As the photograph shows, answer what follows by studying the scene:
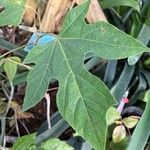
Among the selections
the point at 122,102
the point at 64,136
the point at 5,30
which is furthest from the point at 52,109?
the point at 5,30

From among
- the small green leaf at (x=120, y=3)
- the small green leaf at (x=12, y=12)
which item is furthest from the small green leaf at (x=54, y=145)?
the small green leaf at (x=120, y=3)

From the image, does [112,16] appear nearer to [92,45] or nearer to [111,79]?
[111,79]

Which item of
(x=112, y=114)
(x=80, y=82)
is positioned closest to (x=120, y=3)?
(x=112, y=114)

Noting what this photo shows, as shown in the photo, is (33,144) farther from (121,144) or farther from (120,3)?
(120,3)

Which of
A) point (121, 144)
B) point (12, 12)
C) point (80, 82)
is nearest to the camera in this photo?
point (80, 82)

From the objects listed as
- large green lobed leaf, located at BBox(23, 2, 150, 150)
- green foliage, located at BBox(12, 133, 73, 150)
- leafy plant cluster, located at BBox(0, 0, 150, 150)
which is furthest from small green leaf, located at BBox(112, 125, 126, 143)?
large green lobed leaf, located at BBox(23, 2, 150, 150)

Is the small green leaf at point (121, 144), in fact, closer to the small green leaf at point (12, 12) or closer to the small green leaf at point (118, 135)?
the small green leaf at point (118, 135)
